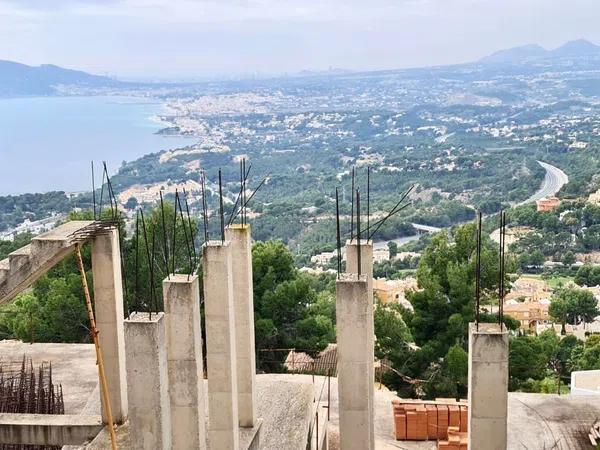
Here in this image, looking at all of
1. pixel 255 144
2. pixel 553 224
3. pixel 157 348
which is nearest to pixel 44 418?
pixel 157 348

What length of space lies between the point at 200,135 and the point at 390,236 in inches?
3794

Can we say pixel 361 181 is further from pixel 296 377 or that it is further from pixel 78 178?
pixel 296 377

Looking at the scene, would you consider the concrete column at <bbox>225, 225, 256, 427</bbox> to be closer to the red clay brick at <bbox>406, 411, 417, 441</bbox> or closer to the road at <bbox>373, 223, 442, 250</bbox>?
the red clay brick at <bbox>406, 411, 417, 441</bbox>

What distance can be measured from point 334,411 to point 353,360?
16.3ft

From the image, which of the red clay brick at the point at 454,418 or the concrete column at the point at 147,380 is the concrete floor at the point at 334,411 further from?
the concrete column at the point at 147,380

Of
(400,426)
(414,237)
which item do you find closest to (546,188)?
(414,237)

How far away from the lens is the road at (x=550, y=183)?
91.9m

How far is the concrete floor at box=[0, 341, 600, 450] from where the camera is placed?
12.9 meters

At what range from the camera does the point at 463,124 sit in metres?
180

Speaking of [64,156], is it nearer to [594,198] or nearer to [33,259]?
[594,198]

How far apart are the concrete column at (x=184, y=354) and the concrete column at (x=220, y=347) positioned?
27.3 inches

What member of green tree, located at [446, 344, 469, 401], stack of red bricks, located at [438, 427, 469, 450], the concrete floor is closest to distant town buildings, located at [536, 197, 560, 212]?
green tree, located at [446, 344, 469, 401]

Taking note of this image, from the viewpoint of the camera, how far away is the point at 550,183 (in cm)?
9931

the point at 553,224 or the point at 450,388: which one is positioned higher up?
the point at 450,388
